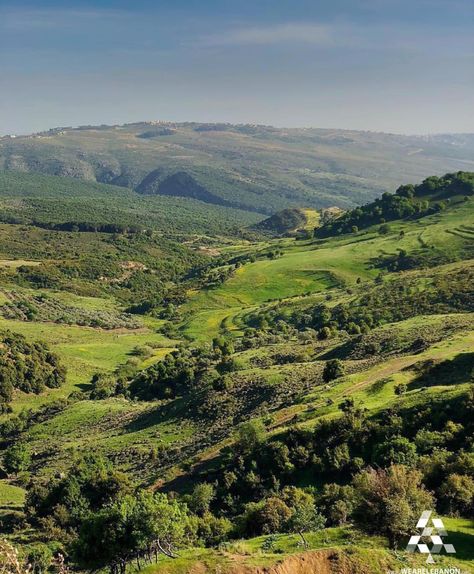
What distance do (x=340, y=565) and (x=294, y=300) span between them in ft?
476

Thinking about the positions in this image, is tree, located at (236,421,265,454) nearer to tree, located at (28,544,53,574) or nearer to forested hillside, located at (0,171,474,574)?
forested hillside, located at (0,171,474,574)

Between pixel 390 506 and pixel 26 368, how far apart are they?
10909 centimetres

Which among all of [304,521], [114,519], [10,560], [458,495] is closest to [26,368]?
[114,519]

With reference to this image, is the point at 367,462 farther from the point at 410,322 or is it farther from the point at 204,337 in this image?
the point at 204,337

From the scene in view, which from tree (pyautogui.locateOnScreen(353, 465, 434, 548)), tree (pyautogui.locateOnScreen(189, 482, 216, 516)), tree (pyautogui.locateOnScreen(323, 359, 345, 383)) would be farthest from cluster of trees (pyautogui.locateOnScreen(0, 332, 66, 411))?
tree (pyautogui.locateOnScreen(353, 465, 434, 548))

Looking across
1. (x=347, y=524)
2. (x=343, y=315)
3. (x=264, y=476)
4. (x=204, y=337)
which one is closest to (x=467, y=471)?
(x=347, y=524)

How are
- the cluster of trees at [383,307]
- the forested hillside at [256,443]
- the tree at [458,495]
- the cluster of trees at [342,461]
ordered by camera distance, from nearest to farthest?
the forested hillside at [256,443]
the tree at [458,495]
the cluster of trees at [342,461]
the cluster of trees at [383,307]

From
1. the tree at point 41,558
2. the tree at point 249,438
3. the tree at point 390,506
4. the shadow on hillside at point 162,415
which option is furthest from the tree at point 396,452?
the shadow on hillside at point 162,415

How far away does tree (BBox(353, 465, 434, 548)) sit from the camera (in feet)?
82.4

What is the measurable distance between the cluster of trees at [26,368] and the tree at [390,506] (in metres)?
98.3

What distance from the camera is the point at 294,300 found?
16725 cm

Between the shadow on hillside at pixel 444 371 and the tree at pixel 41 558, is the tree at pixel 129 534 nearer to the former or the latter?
the tree at pixel 41 558

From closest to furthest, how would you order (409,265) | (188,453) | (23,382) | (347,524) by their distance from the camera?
(347,524) < (188,453) < (23,382) < (409,265)

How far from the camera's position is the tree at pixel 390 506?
25125mm
